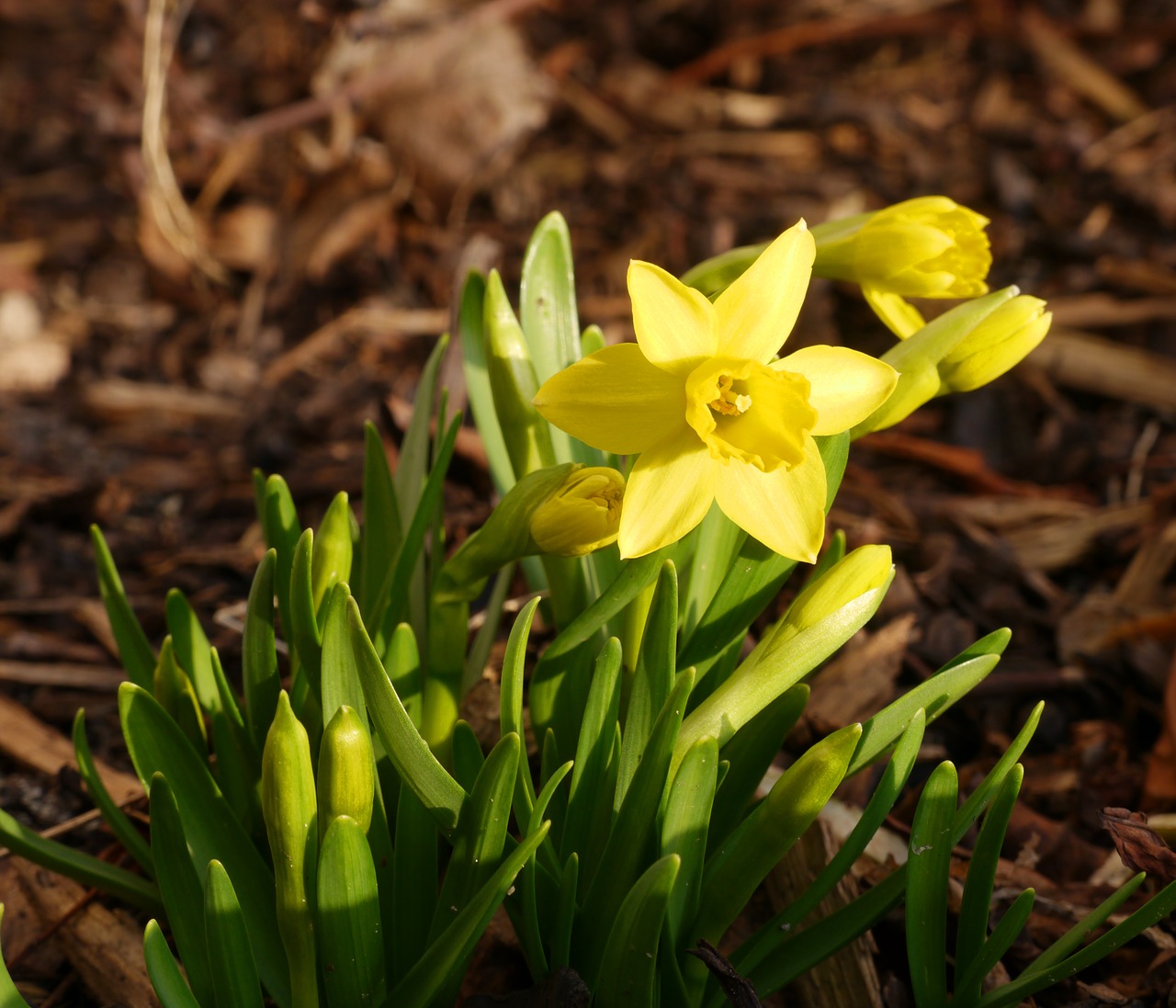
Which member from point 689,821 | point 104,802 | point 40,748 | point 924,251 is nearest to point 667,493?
point 689,821

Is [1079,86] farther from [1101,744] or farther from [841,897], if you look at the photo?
[841,897]

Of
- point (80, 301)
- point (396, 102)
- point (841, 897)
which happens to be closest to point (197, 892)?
point (841, 897)

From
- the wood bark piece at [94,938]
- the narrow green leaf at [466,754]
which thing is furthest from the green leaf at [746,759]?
the wood bark piece at [94,938]

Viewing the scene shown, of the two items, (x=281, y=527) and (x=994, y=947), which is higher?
(x=281, y=527)

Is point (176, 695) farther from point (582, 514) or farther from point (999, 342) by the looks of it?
point (999, 342)

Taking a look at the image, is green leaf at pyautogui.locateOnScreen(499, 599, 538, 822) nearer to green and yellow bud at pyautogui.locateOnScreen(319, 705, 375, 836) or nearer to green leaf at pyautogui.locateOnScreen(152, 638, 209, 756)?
green and yellow bud at pyautogui.locateOnScreen(319, 705, 375, 836)
